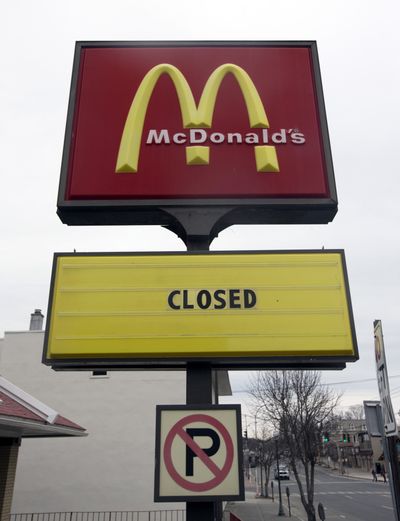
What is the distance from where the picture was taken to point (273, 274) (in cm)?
486

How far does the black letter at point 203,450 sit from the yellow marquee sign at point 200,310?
662mm

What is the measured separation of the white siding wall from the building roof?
4.47 m

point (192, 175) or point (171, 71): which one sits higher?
point (171, 71)

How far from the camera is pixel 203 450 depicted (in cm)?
420

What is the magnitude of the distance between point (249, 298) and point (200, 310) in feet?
1.71

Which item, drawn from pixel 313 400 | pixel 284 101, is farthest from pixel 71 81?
pixel 313 400

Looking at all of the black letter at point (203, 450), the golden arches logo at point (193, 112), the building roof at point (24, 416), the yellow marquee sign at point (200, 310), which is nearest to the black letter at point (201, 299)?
the yellow marquee sign at point (200, 310)

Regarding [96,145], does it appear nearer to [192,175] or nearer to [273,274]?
[192,175]

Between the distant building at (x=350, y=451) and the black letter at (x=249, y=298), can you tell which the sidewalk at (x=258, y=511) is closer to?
the black letter at (x=249, y=298)

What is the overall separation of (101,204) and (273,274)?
2.25 meters

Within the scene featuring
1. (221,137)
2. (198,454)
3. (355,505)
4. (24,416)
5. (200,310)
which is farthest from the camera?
(355,505)

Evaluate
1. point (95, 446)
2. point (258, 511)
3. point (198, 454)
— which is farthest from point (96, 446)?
point (198, 454)

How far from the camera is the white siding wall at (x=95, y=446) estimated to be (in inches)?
649

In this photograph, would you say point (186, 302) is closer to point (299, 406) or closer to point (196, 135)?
point (196, 135)
